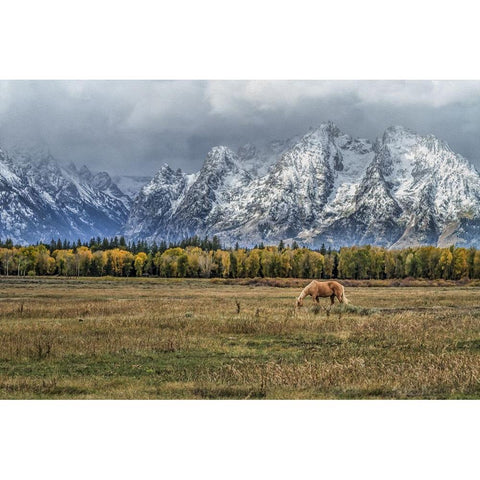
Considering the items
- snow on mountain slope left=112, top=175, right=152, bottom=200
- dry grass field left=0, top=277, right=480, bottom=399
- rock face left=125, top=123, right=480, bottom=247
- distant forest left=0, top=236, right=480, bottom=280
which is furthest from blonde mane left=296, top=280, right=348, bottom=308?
snow on mountain slope left=112, top=175, right=152, bottom=200

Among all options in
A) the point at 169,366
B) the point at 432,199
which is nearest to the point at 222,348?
the point at 169,366

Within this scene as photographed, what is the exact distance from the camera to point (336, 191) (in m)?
22.9

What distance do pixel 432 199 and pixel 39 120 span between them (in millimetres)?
16554

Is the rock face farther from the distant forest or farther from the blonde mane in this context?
the blonde mane

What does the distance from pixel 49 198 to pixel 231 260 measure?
1077 inches

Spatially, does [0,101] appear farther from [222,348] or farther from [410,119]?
[410,119]

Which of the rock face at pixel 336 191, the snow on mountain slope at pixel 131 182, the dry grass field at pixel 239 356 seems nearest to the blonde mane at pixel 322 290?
the rock face at pixel 336 191

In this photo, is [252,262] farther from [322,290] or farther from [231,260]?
[322,290]

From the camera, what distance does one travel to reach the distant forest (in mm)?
30297

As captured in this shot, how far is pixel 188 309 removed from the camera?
84.1 feet

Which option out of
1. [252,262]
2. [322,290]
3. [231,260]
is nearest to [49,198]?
[322,290]

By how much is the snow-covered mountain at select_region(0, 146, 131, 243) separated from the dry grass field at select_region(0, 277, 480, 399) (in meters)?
4.21

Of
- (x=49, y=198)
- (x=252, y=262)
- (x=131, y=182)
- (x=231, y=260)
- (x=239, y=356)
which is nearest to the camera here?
(x=239, y=356)

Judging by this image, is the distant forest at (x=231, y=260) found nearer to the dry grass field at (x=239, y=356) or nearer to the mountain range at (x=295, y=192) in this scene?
the mountain range at (x=295, y=192)
